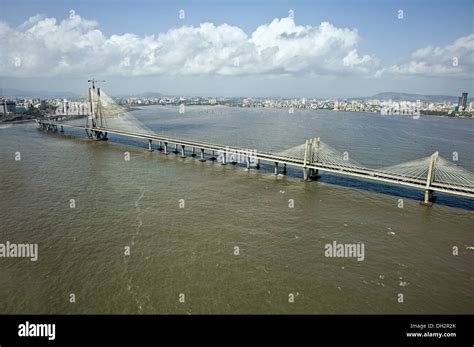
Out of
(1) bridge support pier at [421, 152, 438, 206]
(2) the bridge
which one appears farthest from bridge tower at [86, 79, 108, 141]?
(1) bridge support pier at [421, 152, 438, 206]

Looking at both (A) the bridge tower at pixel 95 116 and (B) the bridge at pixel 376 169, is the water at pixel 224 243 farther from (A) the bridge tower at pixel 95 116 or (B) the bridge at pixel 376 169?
(A) the bridge tower at pixel 95 116

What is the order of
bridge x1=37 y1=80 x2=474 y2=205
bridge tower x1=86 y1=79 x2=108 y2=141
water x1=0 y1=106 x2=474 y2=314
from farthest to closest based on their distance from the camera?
bridge tower x1=86 y1=79 x2=108 y2=141 → bridge x1=37 y1=80 x2=474 y2=205 → water x1=0 y1=106 x2=474 y2=314

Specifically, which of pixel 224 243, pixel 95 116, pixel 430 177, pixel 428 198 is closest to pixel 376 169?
pixel 430 177

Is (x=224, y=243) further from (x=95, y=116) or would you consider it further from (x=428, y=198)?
(x=95, y=116)

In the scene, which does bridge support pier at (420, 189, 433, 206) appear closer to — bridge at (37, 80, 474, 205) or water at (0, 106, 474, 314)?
bridge at (37, 80, 474, 205)

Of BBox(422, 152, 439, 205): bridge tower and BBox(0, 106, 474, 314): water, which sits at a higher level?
BBox(422, 152, 439, 205): bridge tower

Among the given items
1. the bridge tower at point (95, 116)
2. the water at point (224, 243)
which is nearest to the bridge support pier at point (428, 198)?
the water at point (224, 243)

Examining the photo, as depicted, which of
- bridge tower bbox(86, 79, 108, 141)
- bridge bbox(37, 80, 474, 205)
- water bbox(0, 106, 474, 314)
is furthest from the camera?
bridge tower bbox(86, 79, 108, 141)

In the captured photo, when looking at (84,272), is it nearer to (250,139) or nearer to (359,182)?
(359,182)
